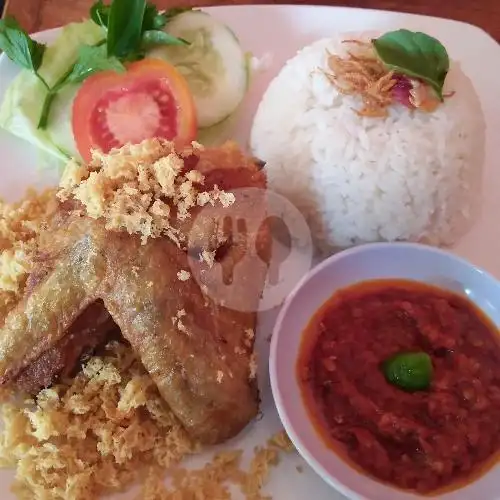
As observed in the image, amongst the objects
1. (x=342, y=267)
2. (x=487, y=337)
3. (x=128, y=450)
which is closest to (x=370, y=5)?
(x=342, y=267)

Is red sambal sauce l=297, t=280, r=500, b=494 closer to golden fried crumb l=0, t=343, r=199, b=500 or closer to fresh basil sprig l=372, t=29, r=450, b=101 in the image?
golden fried crumb l=0, t=343, r=199, b=500

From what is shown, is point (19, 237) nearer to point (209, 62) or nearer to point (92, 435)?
point (92, 435)

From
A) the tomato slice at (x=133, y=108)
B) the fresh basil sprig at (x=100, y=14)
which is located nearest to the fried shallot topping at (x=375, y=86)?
the tomato slice at (x=133, y=108)

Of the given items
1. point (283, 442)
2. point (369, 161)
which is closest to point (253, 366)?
point (283, 442)

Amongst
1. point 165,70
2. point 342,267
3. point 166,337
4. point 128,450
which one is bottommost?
point 128,450

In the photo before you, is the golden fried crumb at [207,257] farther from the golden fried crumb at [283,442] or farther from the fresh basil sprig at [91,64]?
the fresh basil sprig at [91,64]

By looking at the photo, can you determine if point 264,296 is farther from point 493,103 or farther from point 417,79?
Result: point 493,103

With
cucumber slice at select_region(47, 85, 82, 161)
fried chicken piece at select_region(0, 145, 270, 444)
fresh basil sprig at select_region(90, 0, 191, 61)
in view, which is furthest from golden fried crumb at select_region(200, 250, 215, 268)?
fresh basil sprig at select_region(90, 0, 191, 61)
